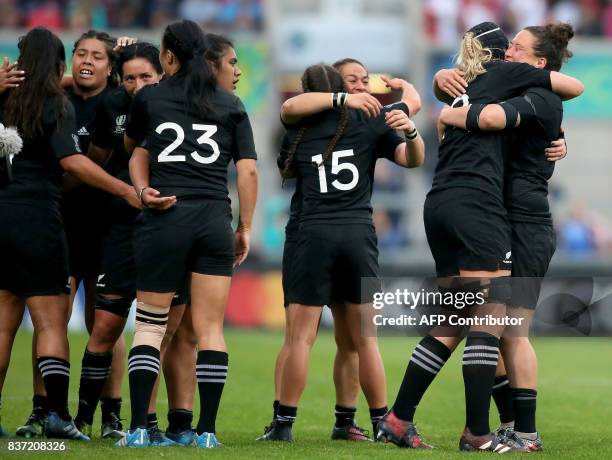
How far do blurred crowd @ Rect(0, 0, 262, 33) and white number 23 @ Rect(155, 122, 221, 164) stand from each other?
1785cm

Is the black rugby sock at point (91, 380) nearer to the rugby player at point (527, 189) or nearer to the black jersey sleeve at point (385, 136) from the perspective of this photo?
the black jersey sleeve at point (385, 136)

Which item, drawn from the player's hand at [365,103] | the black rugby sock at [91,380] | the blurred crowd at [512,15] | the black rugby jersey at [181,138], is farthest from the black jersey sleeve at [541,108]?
the blurred crowd at [512,15]

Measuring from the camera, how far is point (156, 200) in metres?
6.91

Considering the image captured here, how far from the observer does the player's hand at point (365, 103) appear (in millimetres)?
7301

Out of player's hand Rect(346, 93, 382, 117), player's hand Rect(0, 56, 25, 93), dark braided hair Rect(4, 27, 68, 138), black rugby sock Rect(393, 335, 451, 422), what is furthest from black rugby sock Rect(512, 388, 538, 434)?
player's hand Rect(0, 56, 25, 93)

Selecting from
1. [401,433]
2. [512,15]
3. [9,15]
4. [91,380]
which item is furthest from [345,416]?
[512,15]

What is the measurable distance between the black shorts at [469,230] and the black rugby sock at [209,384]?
4.83ft

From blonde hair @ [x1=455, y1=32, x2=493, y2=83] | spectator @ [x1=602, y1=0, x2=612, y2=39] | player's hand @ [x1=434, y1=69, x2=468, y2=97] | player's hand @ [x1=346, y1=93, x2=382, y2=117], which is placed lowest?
player's hand @ [x1=346, y1=93, x2=382, y2=117]

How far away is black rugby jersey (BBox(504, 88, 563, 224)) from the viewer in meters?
7.08

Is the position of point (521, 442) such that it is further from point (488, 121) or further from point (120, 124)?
point (120, 124)

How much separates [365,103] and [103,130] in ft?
5.81

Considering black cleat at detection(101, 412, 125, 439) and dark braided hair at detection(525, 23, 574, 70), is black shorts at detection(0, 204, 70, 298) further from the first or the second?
dark braided hair at detection(525, 23, 574, 70)

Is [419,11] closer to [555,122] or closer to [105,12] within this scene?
[105,12]

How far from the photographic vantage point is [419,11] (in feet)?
82.9
